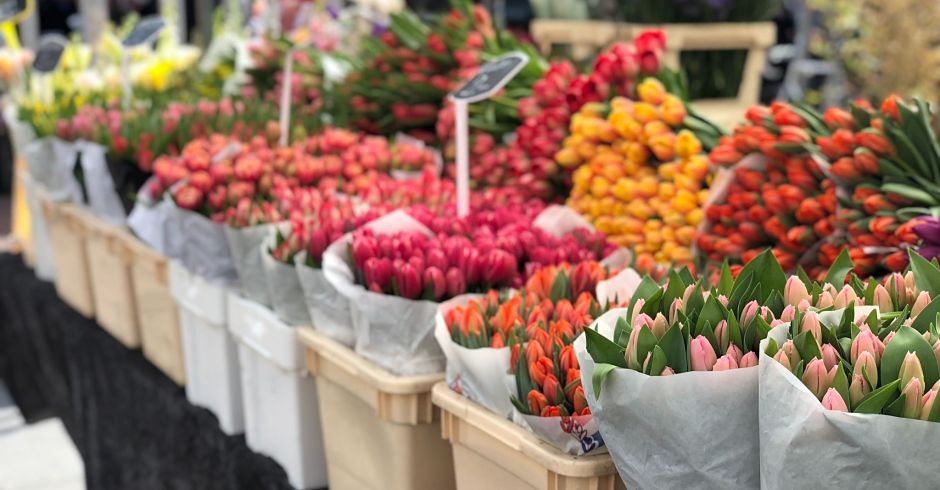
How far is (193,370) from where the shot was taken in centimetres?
206

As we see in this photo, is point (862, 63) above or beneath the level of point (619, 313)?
beneath

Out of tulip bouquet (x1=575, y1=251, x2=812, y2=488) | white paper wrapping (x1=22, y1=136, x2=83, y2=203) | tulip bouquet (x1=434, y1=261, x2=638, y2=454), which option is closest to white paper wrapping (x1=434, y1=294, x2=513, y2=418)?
tulip bouquet (x1=434, y1=261, x2=638, y2=454)

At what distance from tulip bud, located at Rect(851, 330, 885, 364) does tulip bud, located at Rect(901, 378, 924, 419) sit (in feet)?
0.18

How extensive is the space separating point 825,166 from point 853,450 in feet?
2.53

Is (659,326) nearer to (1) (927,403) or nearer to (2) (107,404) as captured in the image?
(1) (927,403)

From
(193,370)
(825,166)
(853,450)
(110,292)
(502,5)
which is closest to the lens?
(853,450)

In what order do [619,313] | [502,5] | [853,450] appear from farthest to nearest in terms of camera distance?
[502,5], [619,313], [853,450]

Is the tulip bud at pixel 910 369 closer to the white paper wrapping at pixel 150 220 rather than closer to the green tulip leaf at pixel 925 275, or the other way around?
the green tulip leaf at pixel 925 275

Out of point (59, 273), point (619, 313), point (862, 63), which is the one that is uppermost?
point (619, 313)

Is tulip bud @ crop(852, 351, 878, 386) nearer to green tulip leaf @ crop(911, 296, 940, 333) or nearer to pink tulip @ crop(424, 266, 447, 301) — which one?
green tulip leaf @ crop(911, 296, 940, 333)

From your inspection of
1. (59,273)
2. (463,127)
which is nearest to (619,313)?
(463,127)

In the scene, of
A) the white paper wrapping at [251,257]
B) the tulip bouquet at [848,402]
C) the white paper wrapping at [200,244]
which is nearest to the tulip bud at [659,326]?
the tulip bouquet at [848,402]

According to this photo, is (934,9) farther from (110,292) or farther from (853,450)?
(853,450)

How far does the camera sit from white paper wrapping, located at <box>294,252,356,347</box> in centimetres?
147
